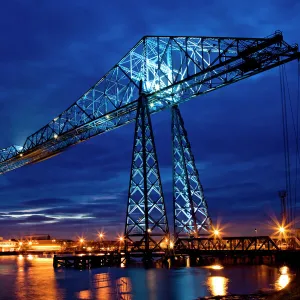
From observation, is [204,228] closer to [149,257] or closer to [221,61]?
[149,257]

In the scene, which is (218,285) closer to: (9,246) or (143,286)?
(143,286)

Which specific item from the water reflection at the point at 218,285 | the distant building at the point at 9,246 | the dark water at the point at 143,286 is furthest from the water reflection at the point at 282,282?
the distant building at the point at 9,246

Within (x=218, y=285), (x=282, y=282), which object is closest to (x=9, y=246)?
(x=218, y=285)

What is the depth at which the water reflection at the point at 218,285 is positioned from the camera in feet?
86.3

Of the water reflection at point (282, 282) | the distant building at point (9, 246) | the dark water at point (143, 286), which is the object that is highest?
the water reflection at point (282, 282)

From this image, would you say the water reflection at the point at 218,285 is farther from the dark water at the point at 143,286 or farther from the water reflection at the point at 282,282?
the water reflection at the point at 282,282


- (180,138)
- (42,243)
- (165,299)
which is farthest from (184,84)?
(42,243)

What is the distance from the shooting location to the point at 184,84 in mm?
42625

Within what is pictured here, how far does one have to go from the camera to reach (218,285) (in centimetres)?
2978

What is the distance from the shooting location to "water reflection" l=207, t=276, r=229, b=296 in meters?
26.3

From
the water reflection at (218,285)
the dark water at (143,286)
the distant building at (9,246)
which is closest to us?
the water reflection at (218,285)

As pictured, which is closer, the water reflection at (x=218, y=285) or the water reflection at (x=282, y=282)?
the water reflection at (x=218, y=285)

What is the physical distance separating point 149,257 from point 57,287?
11.7m

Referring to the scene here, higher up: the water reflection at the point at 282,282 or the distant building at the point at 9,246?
the water reflection at the point at 282,282
